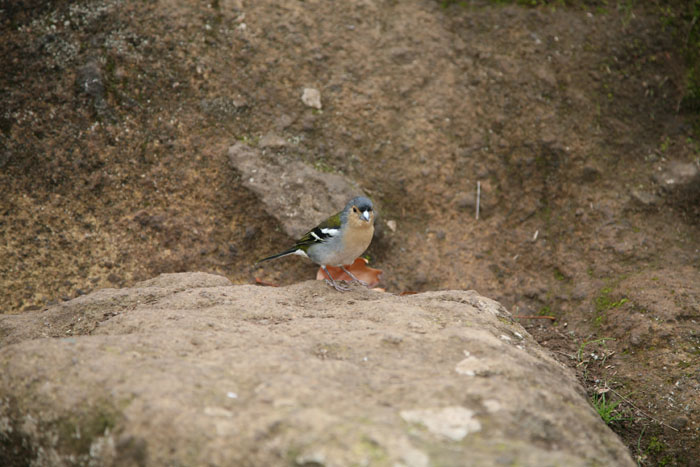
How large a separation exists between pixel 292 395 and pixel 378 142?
3581 mm

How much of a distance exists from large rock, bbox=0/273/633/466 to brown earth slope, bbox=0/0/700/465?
1674 millimetres

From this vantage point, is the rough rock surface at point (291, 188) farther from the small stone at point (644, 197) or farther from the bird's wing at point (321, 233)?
the small stone at point (644, 197)

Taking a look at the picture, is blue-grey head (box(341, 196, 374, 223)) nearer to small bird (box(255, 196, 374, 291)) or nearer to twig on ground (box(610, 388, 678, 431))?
small bird (box(255, 196, 374, 291))

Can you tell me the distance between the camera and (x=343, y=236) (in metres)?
4.62

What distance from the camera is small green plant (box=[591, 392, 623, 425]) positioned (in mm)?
3816

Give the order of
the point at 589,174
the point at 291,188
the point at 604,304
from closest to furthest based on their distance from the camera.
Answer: the point at 604,304, the point at 291,188, the point at 589,174

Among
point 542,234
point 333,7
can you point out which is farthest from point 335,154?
point 542,234

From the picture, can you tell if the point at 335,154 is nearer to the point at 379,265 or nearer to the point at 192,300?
the point at 379,265

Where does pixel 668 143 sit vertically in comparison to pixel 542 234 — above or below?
above

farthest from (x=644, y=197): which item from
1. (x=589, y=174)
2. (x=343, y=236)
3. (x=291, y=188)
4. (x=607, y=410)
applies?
(x=291, y=188)

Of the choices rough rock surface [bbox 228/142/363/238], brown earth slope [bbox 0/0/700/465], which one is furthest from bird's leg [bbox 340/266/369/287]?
rough rock surface [bbox 228/142/363/238]

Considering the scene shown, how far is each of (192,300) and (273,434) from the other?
5.59ft

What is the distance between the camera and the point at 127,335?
312 cm

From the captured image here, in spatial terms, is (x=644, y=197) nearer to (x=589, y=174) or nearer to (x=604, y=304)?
(x=589, y=174)
